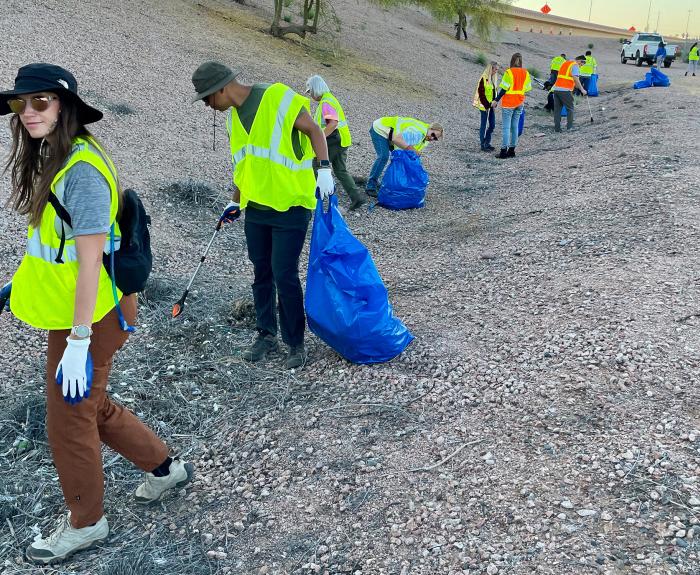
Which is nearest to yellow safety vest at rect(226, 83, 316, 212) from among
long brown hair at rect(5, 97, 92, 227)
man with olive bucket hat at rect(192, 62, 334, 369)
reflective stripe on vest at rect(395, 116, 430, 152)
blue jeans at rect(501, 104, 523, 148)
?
man with olive bucket hat at rect(192, 62, 334, 369)

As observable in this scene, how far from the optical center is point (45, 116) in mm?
2074

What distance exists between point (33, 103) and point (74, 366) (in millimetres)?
829

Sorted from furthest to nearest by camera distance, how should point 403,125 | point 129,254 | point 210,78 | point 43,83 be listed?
point 403,125, point 210,78, point 129,254, point 43,83

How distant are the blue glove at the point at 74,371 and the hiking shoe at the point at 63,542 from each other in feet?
1.99

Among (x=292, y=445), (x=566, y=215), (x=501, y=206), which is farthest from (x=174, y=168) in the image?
(x=292, y=445)

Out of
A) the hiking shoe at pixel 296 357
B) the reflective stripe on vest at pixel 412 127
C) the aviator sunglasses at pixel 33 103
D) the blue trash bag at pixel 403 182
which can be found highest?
the aviator sunglasses at pixel 33 103

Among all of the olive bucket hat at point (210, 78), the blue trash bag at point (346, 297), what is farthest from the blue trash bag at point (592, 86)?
the olive bucket hat at point (210, 78)

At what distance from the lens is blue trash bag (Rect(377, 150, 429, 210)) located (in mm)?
7477

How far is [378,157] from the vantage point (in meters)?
7.95

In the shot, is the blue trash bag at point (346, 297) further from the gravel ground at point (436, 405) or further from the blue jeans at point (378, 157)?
the blue jeans at point (378, 157)

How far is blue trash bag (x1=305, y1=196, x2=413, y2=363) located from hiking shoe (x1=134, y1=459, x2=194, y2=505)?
3.98ft

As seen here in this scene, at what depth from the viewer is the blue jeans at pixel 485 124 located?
11109mm

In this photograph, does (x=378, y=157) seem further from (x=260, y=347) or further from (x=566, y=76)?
(x=566, y=76)

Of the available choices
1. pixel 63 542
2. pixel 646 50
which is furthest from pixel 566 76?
pixel 646 50
